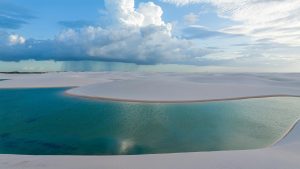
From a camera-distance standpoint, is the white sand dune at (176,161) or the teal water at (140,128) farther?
the teal water at (140,128)

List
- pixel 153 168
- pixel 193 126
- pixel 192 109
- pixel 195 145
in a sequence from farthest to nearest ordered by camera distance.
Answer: pixel 192 109 → pixel 193 126 → pixel 195 145 → pixel 153 168

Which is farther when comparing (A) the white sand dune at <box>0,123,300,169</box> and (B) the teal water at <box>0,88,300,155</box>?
(B) the teal water at <box>0,88,300,155</box>

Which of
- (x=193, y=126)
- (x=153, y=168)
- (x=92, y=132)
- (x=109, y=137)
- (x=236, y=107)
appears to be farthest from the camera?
(x=236, y=107)

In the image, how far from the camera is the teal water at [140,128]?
25.7ft

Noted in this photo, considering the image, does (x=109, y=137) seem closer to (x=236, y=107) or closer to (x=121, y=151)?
(x=121, y=151)

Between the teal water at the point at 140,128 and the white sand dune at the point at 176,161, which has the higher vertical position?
the white sand dune at the point at 176,161

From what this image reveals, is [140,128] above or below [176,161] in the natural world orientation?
below

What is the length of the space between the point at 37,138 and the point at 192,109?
817cm

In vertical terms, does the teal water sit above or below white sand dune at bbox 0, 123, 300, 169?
below

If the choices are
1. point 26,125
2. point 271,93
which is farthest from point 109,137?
point 271,93

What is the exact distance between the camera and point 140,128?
10.0 meters

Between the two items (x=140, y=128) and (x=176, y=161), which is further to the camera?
(x=140, y=128)

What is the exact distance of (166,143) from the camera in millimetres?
8125

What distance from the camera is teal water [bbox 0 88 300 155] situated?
7.84m
